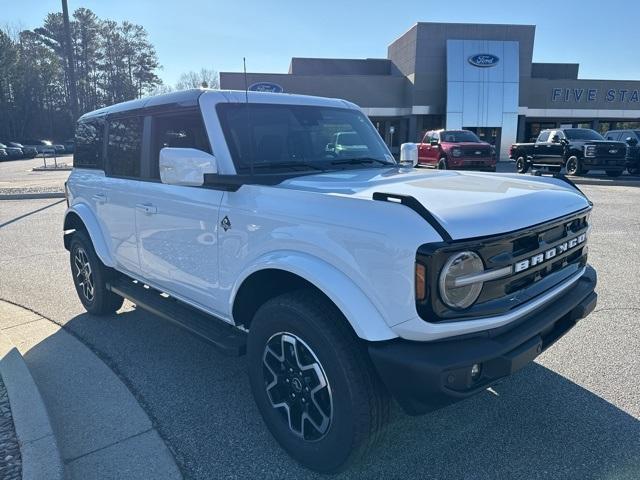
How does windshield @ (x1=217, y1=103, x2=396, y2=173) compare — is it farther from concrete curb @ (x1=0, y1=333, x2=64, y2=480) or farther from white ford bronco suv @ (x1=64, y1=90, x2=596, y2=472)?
concrete curb @ (x1=0, y1=333, x2=64, y2=480)

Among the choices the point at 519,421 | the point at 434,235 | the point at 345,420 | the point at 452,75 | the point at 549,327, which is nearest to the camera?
the point at 434,235

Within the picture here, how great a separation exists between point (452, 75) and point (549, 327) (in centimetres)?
3583

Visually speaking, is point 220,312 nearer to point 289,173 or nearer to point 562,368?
point 289,173

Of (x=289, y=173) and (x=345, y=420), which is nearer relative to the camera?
(x=345, y=420)

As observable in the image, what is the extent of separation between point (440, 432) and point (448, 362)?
1.12 meters

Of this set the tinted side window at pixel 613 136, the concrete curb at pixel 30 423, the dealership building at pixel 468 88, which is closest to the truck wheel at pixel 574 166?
the tinted side window at pixel 613 136

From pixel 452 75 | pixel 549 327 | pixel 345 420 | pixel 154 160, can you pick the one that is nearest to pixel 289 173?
pixel 154 160

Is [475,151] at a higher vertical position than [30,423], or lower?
higher

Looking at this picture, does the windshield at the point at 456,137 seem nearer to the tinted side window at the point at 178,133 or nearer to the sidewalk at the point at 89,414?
the tinted side window at the point at 178,133

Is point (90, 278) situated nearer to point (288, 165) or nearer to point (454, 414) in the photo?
point (288, 165)

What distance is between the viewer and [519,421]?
3035 millimetres

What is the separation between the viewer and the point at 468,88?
115 feet

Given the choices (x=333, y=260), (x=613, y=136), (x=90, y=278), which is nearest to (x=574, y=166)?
(x=613, y=136)

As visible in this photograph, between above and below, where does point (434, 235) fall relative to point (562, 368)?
above
